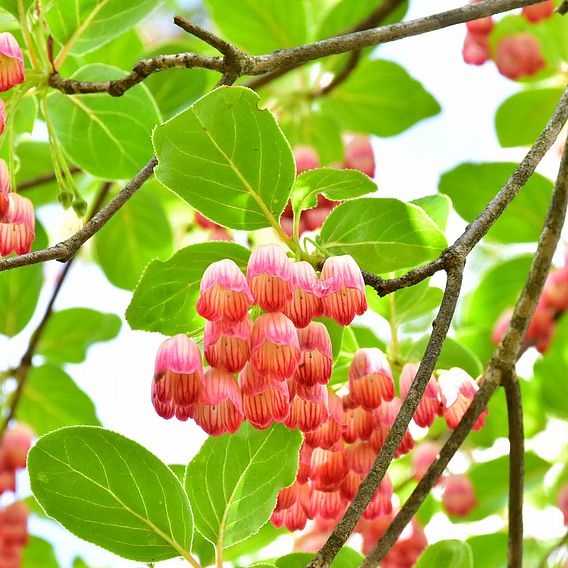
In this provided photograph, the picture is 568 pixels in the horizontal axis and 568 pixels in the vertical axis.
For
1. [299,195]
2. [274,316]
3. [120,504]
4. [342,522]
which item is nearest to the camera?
[342,522]

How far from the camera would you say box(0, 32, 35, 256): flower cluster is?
1.22 metres

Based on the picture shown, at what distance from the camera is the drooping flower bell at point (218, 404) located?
1.11 meters

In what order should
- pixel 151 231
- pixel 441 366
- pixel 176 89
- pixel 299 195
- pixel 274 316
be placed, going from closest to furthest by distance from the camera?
pixel 274 316 < pixel 299 195 < pixel 441 366 < pixel 176 89 < pixel 151 231

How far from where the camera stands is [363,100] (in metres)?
2.55

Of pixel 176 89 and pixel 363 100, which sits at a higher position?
pixel 363 100

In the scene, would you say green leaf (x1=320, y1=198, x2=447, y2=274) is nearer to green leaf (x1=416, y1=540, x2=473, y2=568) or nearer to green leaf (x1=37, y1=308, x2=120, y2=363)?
green leaf (x1=416, y1=540, x2=473, y2=568)

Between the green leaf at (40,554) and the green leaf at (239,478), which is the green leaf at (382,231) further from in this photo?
the green leaf at (40,554)

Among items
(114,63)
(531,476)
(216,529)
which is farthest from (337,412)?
(114,63)

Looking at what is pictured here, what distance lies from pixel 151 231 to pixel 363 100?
67 cm

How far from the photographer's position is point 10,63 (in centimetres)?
124

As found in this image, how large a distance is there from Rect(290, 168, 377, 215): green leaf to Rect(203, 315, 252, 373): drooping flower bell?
0.83ft

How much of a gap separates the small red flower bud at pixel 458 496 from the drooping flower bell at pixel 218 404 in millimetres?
1105

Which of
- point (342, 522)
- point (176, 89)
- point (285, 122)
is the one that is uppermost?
point (285, 122)

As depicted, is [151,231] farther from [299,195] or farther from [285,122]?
[299,195]
